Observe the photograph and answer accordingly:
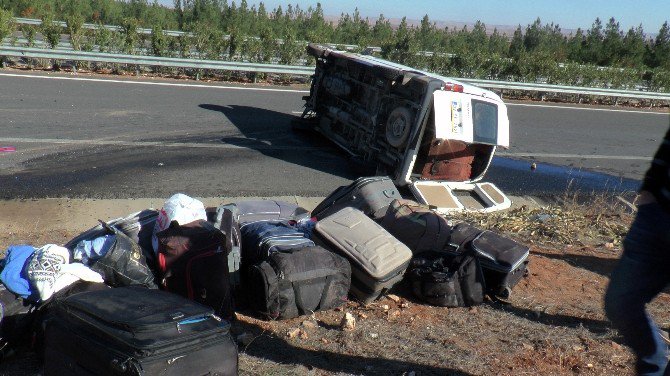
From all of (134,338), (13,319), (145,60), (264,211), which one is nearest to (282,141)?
(264,211)

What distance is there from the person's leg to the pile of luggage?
1.74 meters

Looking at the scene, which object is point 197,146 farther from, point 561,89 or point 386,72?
point 561,89

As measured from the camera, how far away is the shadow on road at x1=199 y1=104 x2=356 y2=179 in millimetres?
9914

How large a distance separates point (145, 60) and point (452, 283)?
12.9m

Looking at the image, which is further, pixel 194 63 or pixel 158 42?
pixel 158 42

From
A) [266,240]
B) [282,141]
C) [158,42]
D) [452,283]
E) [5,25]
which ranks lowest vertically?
[282,141]

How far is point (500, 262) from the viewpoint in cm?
506

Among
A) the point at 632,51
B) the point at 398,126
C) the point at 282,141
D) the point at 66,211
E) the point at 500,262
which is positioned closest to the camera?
the point at 500,262

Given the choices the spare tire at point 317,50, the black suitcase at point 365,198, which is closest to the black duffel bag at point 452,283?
the black suitcase at point 365,198

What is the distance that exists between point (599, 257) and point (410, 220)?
200 centimetres

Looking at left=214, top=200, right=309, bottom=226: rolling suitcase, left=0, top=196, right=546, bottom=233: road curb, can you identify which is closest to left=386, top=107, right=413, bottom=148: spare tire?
left=0, top=196, right=546, bottom=233: road curb

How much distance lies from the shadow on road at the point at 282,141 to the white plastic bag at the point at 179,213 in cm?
483

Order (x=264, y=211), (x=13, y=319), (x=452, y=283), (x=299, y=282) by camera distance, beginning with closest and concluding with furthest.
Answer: (x=13, y=319), (x=299, y=282), (x=452, y=283), (x=264, y=211)

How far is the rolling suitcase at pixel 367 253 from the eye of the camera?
4.69 metres
